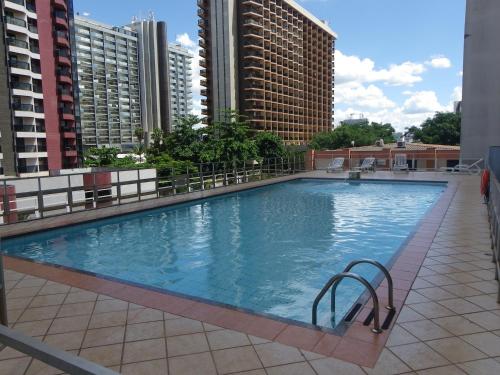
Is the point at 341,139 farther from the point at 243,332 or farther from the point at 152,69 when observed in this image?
the point at 152,69

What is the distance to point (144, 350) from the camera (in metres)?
3.14

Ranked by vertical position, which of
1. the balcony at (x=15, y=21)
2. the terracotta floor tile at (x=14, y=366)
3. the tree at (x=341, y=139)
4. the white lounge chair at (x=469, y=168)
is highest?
the balcony at (x=15, y=21)

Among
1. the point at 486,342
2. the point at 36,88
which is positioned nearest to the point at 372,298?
the point at 486,342

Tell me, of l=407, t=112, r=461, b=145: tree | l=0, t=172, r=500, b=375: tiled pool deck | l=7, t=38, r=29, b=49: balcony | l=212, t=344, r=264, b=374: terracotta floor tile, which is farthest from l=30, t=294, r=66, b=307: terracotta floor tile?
l=407, t=112, r=461, b=145: tree

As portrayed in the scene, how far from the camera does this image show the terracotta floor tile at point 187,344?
10.2 feet

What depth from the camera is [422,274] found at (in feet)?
15.8

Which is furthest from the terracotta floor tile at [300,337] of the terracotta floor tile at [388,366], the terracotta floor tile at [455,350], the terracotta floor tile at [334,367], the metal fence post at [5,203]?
the metal fence post at [5,203]

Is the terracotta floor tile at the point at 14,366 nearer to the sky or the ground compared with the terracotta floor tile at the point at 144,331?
nearer to the sky

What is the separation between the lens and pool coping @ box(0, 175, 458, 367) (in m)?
3.14

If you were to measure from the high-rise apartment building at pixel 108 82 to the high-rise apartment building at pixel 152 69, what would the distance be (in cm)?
170

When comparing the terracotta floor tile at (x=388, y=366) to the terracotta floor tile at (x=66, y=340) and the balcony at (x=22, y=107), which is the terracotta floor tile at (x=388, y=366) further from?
the balcony at (x=22, y=107)

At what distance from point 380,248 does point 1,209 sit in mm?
8404

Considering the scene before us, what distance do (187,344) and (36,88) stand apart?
45.7 m

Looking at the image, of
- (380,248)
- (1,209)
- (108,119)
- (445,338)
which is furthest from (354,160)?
(108,119)
